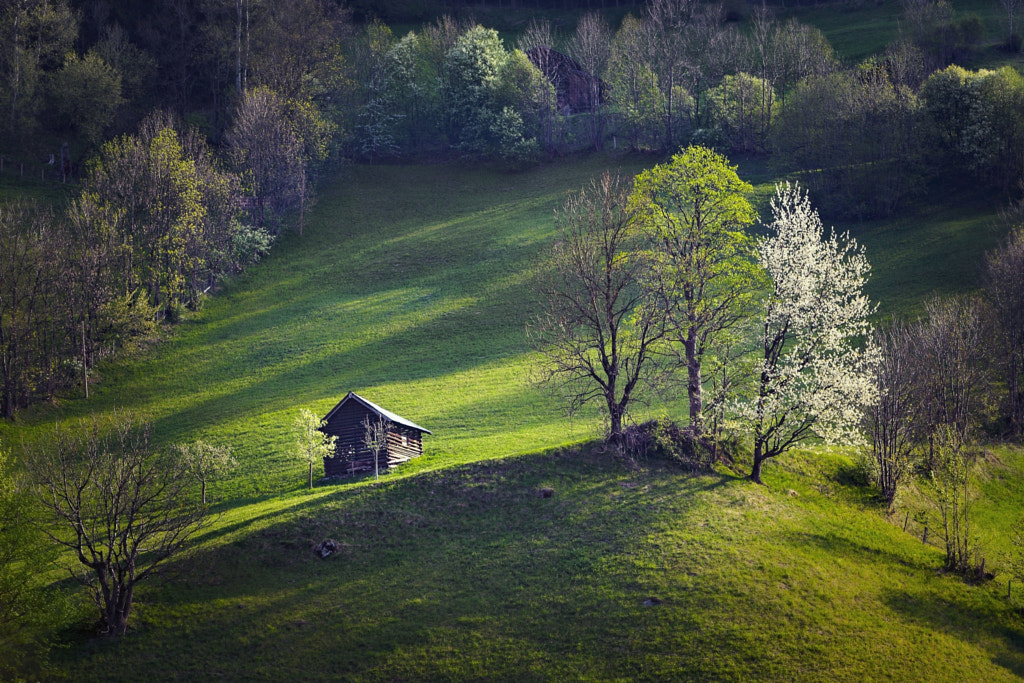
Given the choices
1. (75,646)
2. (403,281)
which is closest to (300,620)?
(75,646)

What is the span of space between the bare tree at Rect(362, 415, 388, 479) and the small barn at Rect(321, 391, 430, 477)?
7.1 inches

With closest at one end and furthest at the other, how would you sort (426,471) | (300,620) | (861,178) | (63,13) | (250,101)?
(300,620) < (426,471) < (861,178) < (250,101) < (63,13)

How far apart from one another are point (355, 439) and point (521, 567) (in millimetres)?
15723

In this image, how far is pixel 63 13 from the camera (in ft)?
322

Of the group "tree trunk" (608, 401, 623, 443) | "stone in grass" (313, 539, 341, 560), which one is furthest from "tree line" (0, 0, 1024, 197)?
"stone in grass" (313, 539, 341, 560)

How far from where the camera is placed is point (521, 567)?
35938mm

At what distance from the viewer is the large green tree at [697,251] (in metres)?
44.2

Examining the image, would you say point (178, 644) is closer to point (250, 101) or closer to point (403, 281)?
point (403, 281)

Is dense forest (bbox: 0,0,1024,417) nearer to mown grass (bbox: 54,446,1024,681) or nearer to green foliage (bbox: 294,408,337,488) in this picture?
green foliage (bbox: 294,408,337,488)

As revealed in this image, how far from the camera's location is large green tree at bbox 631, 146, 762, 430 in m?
44.2

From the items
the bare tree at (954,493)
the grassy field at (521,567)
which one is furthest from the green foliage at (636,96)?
the bare tree at (954,493)

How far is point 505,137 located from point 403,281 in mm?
30971

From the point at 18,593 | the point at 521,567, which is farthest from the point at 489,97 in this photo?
the point at 18,593

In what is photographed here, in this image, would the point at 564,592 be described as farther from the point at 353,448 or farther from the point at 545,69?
the point at 545,69
